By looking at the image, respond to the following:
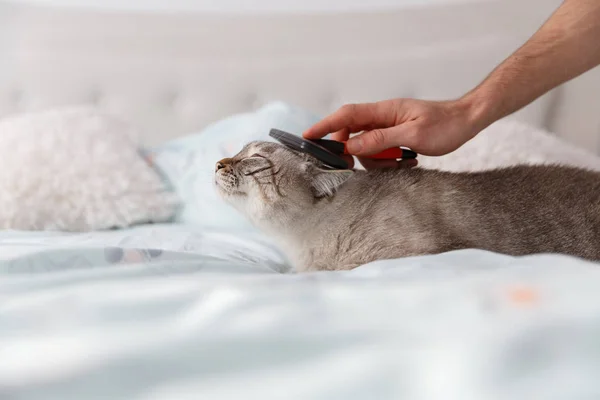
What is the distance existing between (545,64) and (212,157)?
987 millimetres

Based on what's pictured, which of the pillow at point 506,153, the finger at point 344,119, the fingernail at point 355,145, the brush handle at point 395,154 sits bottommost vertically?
the pillow at point 506,153

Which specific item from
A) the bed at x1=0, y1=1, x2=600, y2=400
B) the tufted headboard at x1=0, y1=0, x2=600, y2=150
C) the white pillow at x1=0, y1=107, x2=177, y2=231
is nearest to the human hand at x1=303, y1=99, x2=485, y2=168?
the bed at x1=0, y1=1, x2=600, y2=400

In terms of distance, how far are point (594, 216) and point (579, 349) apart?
698 mm

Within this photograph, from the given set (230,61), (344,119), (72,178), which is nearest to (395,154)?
(344,119)

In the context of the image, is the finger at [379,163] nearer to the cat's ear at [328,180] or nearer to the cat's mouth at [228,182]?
the cat's ear at [328,180]

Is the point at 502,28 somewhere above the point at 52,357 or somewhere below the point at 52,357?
above

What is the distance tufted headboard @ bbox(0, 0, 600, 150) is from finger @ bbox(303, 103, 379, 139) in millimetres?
986

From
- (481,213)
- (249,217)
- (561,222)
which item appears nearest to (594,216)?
(561,222)

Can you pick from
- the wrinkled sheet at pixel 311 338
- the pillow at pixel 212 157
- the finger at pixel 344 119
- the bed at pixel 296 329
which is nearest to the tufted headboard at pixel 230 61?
the pillow at pixel 212 157

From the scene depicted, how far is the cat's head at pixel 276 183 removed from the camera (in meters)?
1.03

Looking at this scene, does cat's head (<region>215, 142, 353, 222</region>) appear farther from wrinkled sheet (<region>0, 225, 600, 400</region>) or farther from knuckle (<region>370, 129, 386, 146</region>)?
wrinkled sheet (<region>0, 225, 600, 400</region>)

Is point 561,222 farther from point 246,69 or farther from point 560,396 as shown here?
point 246,69

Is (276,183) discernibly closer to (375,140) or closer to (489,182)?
(375,140)

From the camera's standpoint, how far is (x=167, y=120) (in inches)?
85.0
